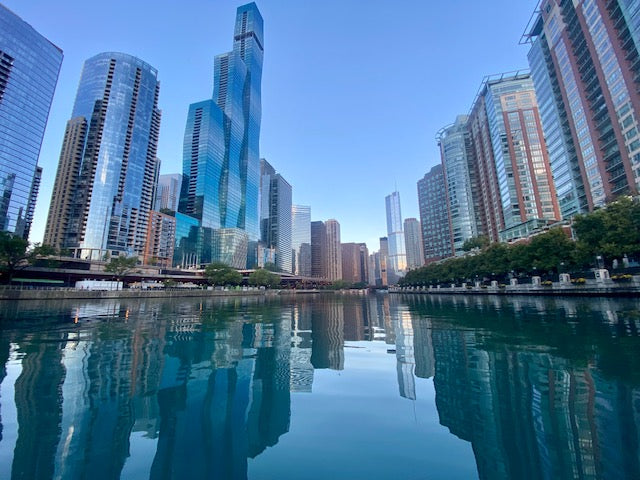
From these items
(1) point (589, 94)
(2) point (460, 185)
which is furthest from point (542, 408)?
(2) point (460, 185)

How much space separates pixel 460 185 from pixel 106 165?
602 ft

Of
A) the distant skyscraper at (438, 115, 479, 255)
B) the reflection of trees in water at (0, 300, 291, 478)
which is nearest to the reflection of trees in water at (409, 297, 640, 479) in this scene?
the reflection of trees in water at (0, 300, 291, 478)

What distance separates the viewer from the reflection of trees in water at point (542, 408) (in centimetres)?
457

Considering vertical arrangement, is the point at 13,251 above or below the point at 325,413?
above

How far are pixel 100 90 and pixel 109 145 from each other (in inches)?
1285

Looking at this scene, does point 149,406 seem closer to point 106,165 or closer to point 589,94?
point 589,94

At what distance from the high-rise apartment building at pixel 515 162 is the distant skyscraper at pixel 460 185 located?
15750 mm

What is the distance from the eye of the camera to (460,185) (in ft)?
530

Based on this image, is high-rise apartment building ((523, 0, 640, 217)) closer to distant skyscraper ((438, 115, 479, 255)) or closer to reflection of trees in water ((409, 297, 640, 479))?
distant skyscraper ((438, 115, 479, 255))

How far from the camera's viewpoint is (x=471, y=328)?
1883 centimetres

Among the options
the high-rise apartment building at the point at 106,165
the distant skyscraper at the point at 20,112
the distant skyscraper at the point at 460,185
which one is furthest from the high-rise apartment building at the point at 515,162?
the distant skyscraper at the point at 20,112

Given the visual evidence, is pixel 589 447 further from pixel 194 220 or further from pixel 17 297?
pixel 194 220

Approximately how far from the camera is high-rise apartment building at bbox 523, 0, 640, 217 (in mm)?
68438

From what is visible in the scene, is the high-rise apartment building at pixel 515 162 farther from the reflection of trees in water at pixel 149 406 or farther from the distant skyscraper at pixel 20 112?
the distant skyscraper at pixel 20 112
